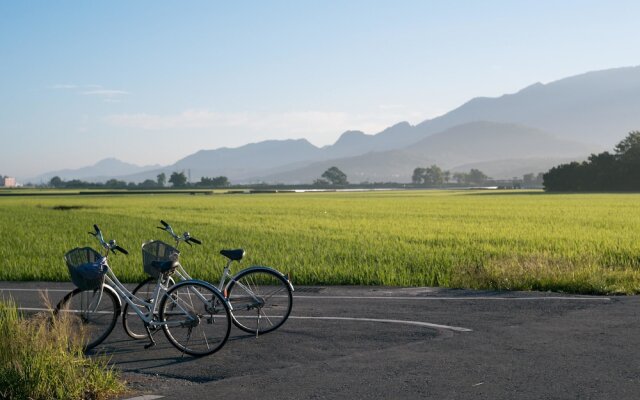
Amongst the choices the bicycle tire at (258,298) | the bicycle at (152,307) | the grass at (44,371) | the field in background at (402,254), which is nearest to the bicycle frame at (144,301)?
the bicycle at (152,307)

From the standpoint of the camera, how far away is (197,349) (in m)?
9.37

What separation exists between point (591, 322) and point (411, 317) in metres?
2.67

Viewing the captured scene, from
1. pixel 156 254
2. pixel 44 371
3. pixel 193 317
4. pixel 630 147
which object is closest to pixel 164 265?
pixel 156 254

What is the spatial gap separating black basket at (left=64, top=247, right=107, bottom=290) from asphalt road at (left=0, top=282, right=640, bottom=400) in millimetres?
1015

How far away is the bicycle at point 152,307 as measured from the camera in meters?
9.26

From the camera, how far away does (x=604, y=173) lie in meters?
129

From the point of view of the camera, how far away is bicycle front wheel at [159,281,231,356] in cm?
930

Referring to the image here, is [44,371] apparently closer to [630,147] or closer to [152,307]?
[152,307]

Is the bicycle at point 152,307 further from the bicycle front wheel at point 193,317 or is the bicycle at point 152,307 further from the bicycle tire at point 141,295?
the bicycle tire at point 141,295

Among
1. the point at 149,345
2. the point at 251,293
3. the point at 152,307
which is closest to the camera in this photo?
the point at 152,307

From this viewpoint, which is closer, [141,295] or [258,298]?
[141,295]

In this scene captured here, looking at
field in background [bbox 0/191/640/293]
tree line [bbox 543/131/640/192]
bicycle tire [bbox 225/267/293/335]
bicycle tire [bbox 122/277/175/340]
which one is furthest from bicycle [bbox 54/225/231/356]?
tree line [bbox 543/131/640/192]

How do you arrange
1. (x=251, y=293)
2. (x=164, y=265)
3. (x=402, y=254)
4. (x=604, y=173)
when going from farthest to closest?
(x=604, y=173) → (x=402, y=254) → (x=251, y=293) → (x=164, y=265)

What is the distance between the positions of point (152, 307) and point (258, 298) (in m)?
1.56
